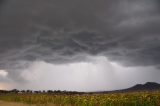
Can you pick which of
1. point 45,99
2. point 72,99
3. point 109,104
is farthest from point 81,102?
point 45,99

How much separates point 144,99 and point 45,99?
39635 millimetres

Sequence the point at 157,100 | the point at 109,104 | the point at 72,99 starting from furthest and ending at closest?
the point at 72,99 < the point at 109,104 < the point at 157,100

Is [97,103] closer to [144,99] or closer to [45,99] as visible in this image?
[144,99]

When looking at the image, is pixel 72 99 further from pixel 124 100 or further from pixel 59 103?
pixel 124 100

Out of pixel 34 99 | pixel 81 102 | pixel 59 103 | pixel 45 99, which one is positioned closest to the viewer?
pixel 81 102

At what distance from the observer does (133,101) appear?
4741 centimetres

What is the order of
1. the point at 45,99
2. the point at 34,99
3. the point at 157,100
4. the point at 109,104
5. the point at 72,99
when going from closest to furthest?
the point at 157,100 → the point at 109,104 → the point at 72,99 → the point at 45,99 → the point at 34,99

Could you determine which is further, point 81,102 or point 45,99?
point 45,99

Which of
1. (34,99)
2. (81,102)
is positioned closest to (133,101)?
(81,102)

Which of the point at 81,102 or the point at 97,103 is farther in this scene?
the point at 81,102

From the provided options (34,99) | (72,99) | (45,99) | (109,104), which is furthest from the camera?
(34,99)

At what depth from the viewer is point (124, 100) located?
1909 inches

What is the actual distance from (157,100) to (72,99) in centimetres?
2223

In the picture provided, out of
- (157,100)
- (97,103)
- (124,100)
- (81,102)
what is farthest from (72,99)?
(157,100)
